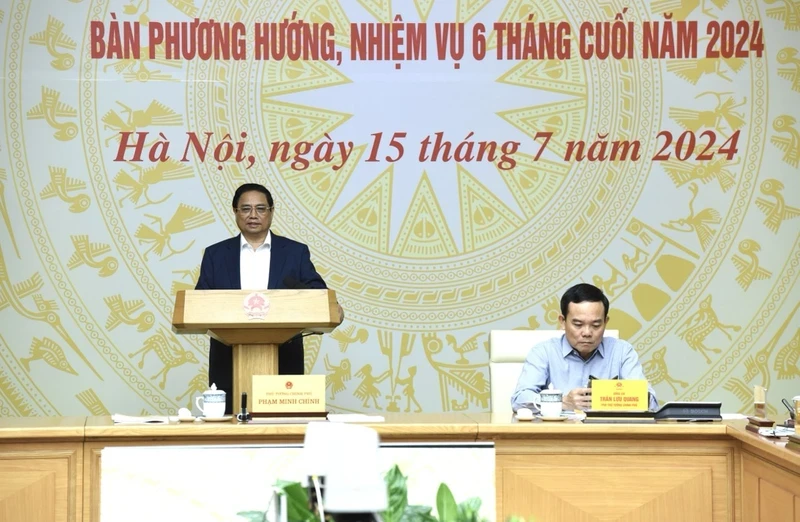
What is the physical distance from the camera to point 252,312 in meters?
3.29

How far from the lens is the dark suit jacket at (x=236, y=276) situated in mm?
3908

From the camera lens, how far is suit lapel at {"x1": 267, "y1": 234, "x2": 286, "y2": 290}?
3.88m

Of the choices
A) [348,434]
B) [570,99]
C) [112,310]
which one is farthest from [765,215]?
[348,434]

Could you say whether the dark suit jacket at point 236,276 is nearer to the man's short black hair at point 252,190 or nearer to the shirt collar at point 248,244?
the shirt collar at point 248,244

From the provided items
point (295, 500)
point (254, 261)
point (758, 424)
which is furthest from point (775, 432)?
point (295, 500)

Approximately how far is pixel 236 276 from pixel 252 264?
0.08 metres

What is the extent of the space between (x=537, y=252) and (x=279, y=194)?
118 cm

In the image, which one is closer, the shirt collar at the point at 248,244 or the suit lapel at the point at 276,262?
the suit lapel at the point at 276,262

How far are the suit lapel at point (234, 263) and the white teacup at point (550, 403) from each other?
1250 mm

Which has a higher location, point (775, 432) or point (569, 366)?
point (569, 366)

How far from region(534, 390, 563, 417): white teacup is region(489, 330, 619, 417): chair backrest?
1.90ft

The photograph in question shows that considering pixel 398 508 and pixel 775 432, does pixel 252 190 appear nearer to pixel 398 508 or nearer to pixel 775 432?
pixel 775 432

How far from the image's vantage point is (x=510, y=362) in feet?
12.5

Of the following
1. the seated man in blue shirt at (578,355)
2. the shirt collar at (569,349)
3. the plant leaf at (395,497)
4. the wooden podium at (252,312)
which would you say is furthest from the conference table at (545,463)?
the plant leaf at (395,497)
